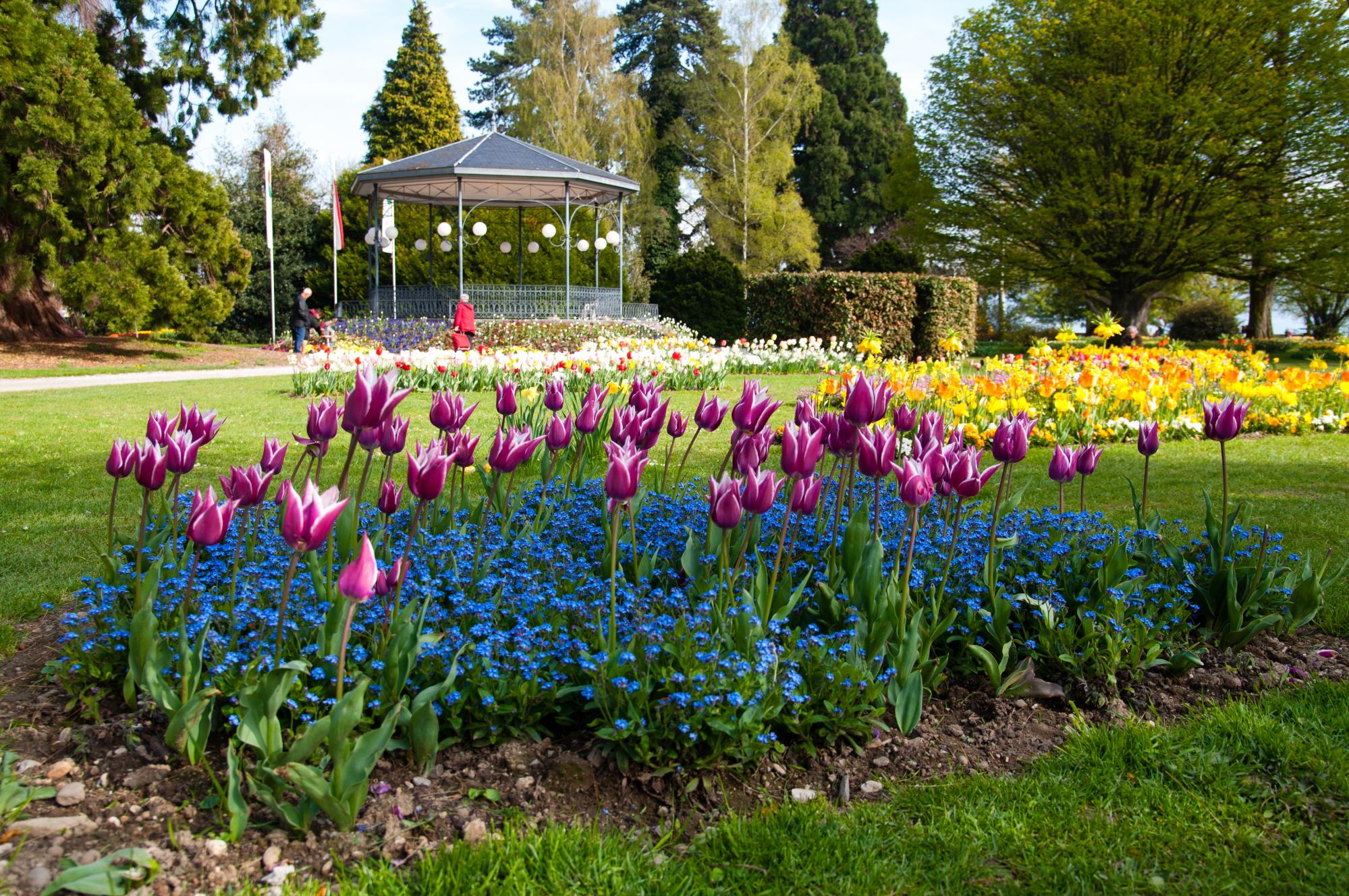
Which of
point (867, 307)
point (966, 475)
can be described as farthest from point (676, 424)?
point (867, 307)

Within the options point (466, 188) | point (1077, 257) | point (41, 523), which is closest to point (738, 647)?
point (41, 523)

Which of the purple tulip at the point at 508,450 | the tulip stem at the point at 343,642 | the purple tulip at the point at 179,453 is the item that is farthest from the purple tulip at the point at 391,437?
the tulip stem at the point at 343,642

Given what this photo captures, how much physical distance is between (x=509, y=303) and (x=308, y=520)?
19.0m

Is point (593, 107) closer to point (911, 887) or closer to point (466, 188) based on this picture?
point (466, 188)

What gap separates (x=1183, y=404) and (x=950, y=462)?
6.52 metres

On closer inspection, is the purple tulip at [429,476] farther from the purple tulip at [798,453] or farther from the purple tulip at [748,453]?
the purple tulip at [798,453]

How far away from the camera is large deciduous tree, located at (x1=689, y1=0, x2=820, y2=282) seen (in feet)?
115

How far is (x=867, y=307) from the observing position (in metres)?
17.5

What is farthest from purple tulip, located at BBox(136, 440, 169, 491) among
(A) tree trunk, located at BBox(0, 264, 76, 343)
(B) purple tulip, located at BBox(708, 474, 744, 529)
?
(A) tree trunk, located at BBox(0, 264, 76, 343)

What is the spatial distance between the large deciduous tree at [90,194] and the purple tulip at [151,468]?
16.3 metres

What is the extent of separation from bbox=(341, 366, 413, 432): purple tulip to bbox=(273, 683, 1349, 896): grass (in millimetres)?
1061

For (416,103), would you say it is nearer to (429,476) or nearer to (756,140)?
(756,140)

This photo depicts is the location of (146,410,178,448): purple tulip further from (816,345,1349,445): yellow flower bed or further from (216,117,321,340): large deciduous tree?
(216,117,321,340): large deciduous tree

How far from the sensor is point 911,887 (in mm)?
1901
